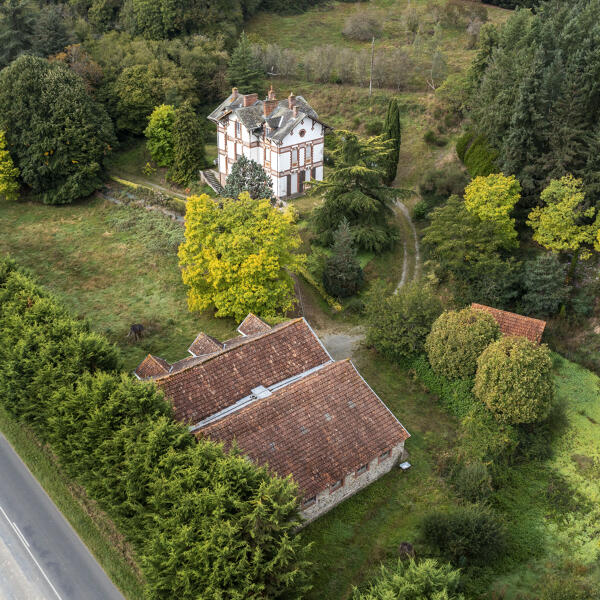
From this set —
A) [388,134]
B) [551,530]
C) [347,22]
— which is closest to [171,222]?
[388,134]

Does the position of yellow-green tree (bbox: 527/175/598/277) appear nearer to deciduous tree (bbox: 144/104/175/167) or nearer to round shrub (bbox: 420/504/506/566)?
round shrub (bbox: 420/504/506/566)

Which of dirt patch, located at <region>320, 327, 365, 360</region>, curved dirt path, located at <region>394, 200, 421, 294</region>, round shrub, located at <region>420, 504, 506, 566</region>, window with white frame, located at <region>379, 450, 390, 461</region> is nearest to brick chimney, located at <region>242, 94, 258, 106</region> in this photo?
curved dirt path, located at <region>394, 200, 421, 294</region>

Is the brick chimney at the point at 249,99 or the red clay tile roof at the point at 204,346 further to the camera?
the brick chimney at the point at 249,99

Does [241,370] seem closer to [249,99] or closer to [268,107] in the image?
[268,107]

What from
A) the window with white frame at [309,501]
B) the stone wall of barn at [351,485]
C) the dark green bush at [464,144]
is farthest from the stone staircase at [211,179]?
the window with white frame at [309,501]

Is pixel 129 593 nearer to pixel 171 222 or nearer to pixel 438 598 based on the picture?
pixel 438 598

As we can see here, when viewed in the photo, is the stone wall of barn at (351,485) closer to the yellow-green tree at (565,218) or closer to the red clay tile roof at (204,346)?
the red clay tile roof at (204,346)
